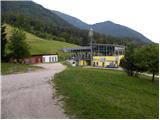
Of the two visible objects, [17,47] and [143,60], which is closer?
[143,60]

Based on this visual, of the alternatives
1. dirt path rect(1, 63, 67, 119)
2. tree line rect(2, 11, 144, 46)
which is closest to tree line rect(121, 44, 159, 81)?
dirt path rect(1, 63, 67, 119)

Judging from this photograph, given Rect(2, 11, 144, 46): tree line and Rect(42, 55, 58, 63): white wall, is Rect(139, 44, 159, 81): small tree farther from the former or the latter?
Rect(2, 11, 144, 46): tree line

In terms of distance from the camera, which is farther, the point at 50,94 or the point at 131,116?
the point at 50,94

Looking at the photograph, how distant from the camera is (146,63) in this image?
106 ft

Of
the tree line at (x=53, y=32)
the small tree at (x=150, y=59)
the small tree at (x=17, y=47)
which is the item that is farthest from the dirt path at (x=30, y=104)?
the tree line at (x=53, y=32)

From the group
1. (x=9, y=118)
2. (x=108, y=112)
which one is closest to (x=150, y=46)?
(x=108, y=112)

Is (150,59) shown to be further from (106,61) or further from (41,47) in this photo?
(41,47)

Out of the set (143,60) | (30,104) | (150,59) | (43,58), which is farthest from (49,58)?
(30,104)

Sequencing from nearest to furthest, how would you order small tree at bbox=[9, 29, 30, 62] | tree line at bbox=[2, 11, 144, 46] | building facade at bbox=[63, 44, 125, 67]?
1. small tree at bbox=[9, 29, 30, 62]
2. building facade at bbox=[63, 44, 125, 67]
3. tree line at bbox=[2, 11, 144, 46]

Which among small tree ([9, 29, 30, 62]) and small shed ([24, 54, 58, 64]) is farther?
small shed ([24, 54, 58, 64])

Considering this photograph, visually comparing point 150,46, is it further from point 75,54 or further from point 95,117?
point 75,54

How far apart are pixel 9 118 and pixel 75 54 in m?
65.8

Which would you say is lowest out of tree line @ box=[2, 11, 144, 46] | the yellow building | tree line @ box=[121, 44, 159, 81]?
the yellow building

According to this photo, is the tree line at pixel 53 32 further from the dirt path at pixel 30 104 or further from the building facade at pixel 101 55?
the dirt path at pixel 30 104
